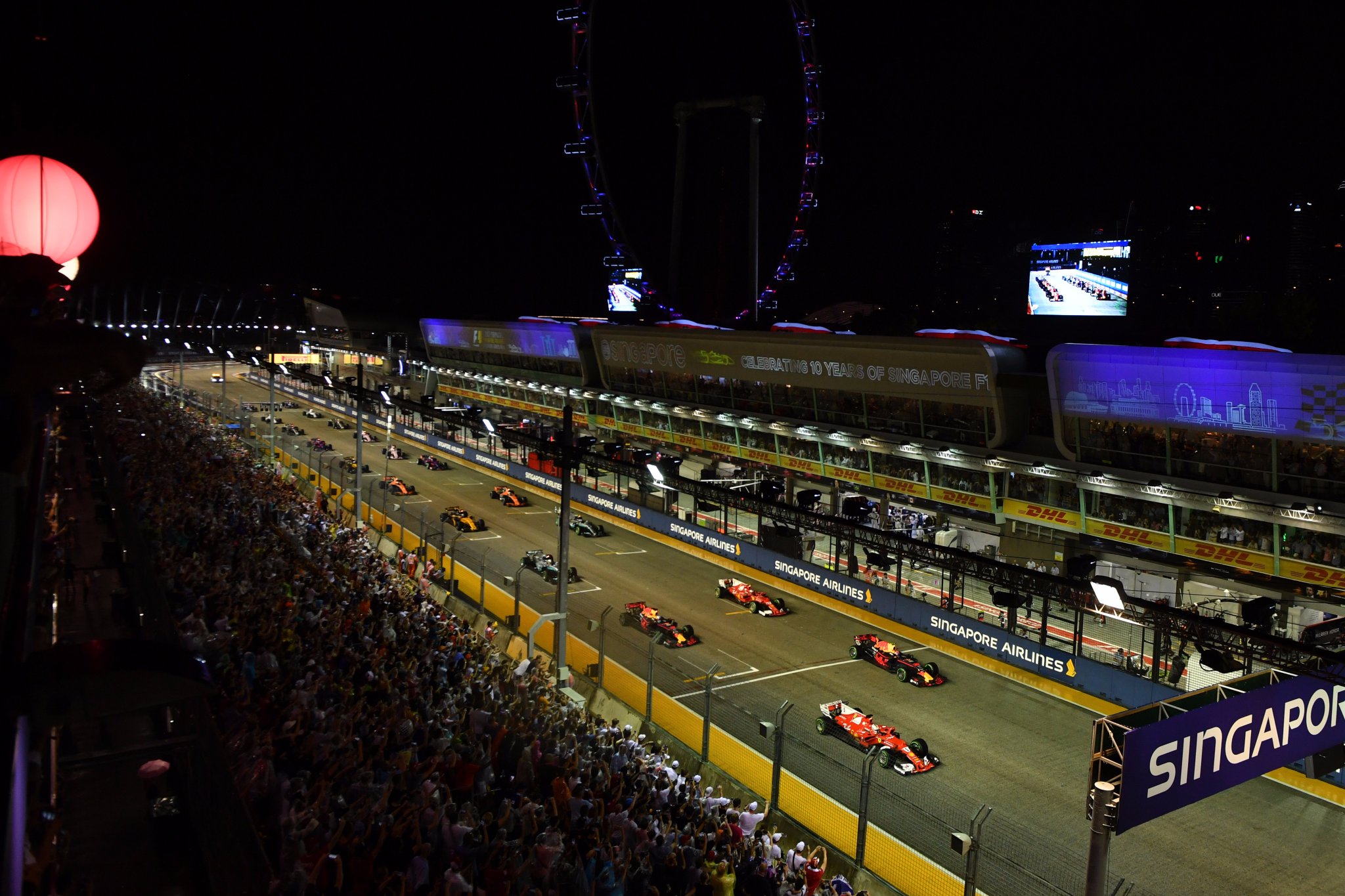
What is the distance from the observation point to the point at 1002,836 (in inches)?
588

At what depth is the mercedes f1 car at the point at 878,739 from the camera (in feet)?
57.1

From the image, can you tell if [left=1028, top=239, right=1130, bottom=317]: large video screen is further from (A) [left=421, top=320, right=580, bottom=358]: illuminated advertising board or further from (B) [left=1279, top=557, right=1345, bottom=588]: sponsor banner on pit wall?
(A) [left=421, top=320, right=580, bottom=358]: illuminated advertising board

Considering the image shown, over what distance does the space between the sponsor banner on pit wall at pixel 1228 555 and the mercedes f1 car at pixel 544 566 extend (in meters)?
18.3

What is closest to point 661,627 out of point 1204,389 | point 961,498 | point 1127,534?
point 961,498

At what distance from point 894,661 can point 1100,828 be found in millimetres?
14744

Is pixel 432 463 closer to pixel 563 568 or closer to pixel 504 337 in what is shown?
pixel 504 337

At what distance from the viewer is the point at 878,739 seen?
704 inches

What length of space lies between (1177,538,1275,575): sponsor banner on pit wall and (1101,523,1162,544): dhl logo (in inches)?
31.4

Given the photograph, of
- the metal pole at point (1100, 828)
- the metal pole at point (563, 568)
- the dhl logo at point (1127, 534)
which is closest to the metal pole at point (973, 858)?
the metal pole at point (1100, 828)

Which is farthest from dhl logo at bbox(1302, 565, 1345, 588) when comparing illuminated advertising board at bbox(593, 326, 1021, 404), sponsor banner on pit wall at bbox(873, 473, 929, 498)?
sponsor banner on pit wall at bbox(873, 473, 929, 498)

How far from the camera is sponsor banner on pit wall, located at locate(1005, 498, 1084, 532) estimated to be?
2845 centimetres

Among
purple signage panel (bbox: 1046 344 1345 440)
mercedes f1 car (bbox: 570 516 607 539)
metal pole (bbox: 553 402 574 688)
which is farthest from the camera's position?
mercedes f1 car (bbox: 570 516 607 539)

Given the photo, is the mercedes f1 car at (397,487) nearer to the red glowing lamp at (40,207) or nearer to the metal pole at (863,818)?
the metal pole at (863,818)

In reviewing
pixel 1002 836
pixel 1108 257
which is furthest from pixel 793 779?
pixel 1108 257
